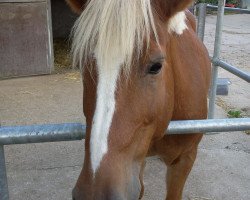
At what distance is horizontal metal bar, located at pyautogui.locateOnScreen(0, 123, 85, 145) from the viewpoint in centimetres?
130

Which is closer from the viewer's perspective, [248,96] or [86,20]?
[86,20]

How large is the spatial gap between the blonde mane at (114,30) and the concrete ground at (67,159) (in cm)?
191

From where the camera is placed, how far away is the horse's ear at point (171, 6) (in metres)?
1.61

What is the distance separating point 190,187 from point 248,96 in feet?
9.64

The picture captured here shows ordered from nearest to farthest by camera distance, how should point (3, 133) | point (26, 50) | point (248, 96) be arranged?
1. point (3, 133)
2. point (248, 96)
3. point (26, 50)

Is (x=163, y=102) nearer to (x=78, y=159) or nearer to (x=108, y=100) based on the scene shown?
(x=108, y=100)

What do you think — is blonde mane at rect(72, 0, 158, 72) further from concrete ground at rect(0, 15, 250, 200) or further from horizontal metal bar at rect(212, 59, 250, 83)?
concrete ground at rect(0, 15, 250, 200)

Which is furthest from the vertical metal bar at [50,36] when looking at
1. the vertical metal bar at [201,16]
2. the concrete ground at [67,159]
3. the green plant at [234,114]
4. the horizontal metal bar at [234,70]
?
the horizontal metal bar at [234,70]

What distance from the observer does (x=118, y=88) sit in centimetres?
137

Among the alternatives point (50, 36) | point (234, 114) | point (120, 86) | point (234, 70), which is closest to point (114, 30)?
point (120, 86)

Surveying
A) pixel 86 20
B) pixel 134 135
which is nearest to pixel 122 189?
pixel 134 135

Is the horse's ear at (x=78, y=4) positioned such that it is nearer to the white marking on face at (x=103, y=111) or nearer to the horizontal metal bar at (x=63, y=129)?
the white marking on face at (x=103, y=111)

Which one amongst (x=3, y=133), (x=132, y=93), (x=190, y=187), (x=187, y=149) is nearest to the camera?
(x=3, y=133)

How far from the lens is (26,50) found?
6035 millimetres
